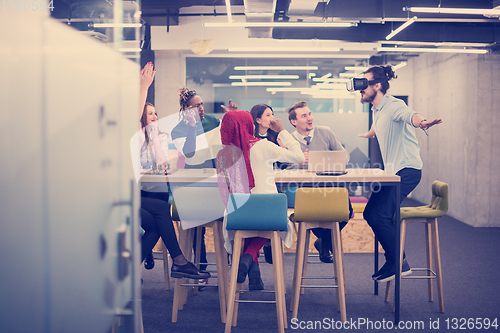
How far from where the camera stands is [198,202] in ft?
7.54

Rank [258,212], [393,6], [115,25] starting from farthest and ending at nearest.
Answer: [393,6]
[258,212]
[115,25]

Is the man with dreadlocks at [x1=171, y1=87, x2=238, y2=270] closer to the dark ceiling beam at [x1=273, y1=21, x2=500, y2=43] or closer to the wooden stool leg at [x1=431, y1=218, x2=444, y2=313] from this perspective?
the wooden stool leg at [x1=431, y1=218, x2=444, y2=313]

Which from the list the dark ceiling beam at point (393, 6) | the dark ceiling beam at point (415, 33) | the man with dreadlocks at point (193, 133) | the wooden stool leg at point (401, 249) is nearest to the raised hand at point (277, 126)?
the man with dreadlocks at point (193, 133)

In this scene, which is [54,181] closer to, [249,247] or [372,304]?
[249,247]

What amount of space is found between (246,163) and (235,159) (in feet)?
0.22

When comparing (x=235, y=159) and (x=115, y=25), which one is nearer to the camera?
(x=115, y=25)

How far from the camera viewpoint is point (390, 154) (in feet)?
8.64

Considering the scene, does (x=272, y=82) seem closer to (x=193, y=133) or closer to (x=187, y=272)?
(x=193, y=133)

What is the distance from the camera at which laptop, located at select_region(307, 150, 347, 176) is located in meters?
2.34

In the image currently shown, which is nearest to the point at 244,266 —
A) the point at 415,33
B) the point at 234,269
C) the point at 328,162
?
the point at 234,269

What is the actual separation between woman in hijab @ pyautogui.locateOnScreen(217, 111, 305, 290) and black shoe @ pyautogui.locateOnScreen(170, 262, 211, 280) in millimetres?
297

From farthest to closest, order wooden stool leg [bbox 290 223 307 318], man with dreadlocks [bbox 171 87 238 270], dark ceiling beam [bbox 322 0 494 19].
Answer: dark ceiling beam [bbox 322 0 494 19], man with dreadlocks [bbox 171 87 238 270], wooden stool leg [bbox 290 223 307 318]

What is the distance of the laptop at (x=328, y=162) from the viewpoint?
92.3 inches

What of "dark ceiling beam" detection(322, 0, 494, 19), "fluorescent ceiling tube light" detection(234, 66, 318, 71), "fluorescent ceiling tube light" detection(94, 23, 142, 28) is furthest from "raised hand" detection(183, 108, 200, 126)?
"fluorescent ceiling tube light" detection(234, 66, 318, 71)
